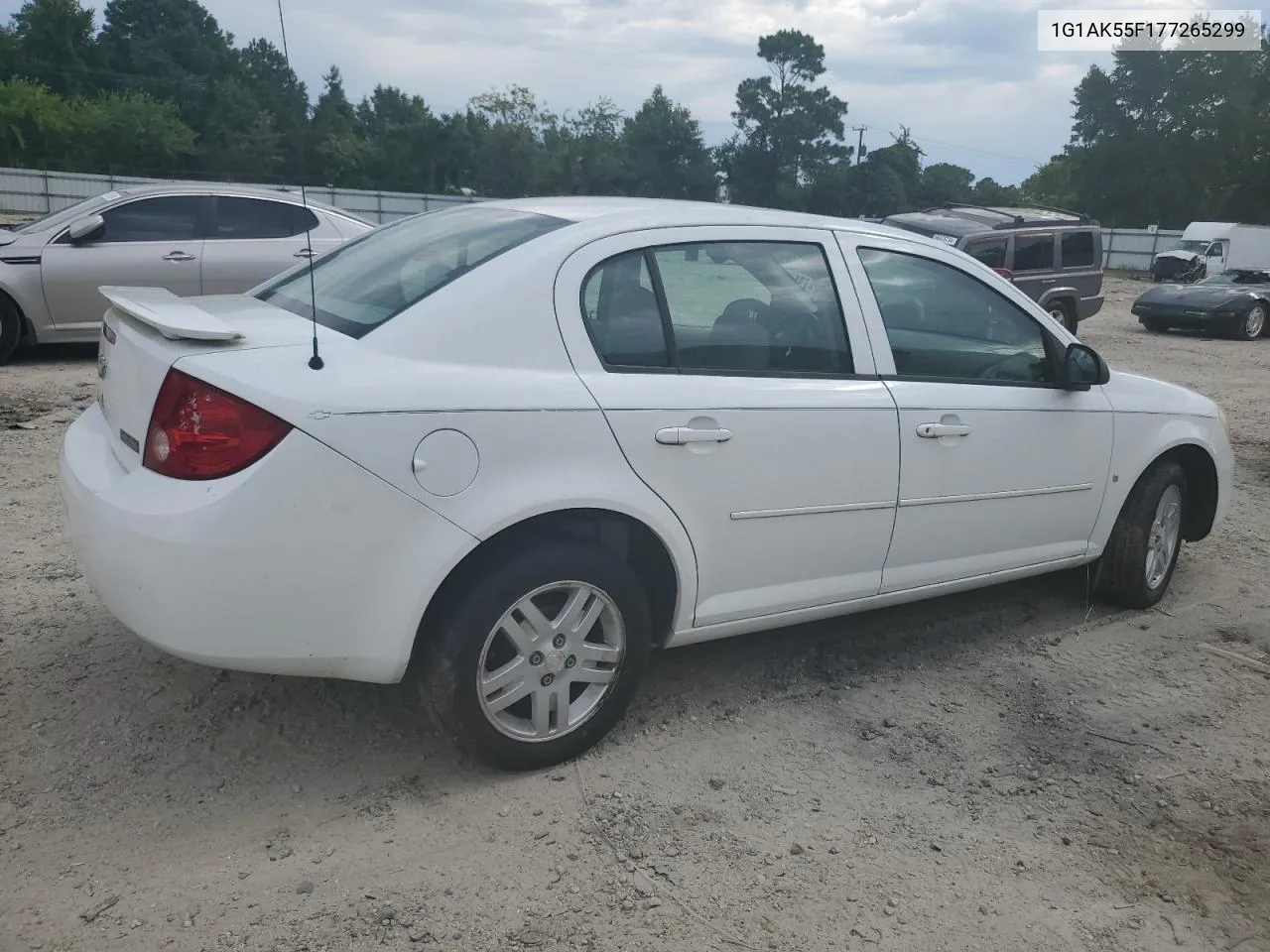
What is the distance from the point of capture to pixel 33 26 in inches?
2399

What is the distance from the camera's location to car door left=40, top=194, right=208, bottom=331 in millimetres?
8914

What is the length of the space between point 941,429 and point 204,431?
2409 mm

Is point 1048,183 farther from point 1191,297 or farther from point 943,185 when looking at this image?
point 1191,297

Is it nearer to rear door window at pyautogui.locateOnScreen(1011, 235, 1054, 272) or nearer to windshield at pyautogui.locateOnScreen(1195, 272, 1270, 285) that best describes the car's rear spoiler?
rear door window at pyautogui.locateOnScreen(1011, 235, 1054, 272)

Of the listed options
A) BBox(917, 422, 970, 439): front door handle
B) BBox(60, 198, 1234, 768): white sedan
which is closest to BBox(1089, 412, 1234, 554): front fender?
BBox(60, 198, 1234, 768): white sedan

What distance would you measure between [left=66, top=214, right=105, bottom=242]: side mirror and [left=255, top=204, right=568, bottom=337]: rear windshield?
617cm

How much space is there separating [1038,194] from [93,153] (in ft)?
221

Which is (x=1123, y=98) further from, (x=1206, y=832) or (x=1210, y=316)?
(x=1206, y=832)

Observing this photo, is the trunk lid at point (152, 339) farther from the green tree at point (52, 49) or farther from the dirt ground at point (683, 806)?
the green tree at point (52, 49)

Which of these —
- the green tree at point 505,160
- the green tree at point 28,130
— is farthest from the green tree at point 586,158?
the green tree at point 28,130

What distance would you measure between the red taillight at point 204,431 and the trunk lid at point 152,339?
0.09 metres

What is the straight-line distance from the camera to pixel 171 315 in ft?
10.00

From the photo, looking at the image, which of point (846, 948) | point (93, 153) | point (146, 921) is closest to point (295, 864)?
point (146, 921)

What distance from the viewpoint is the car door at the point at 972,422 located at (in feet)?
12.5
